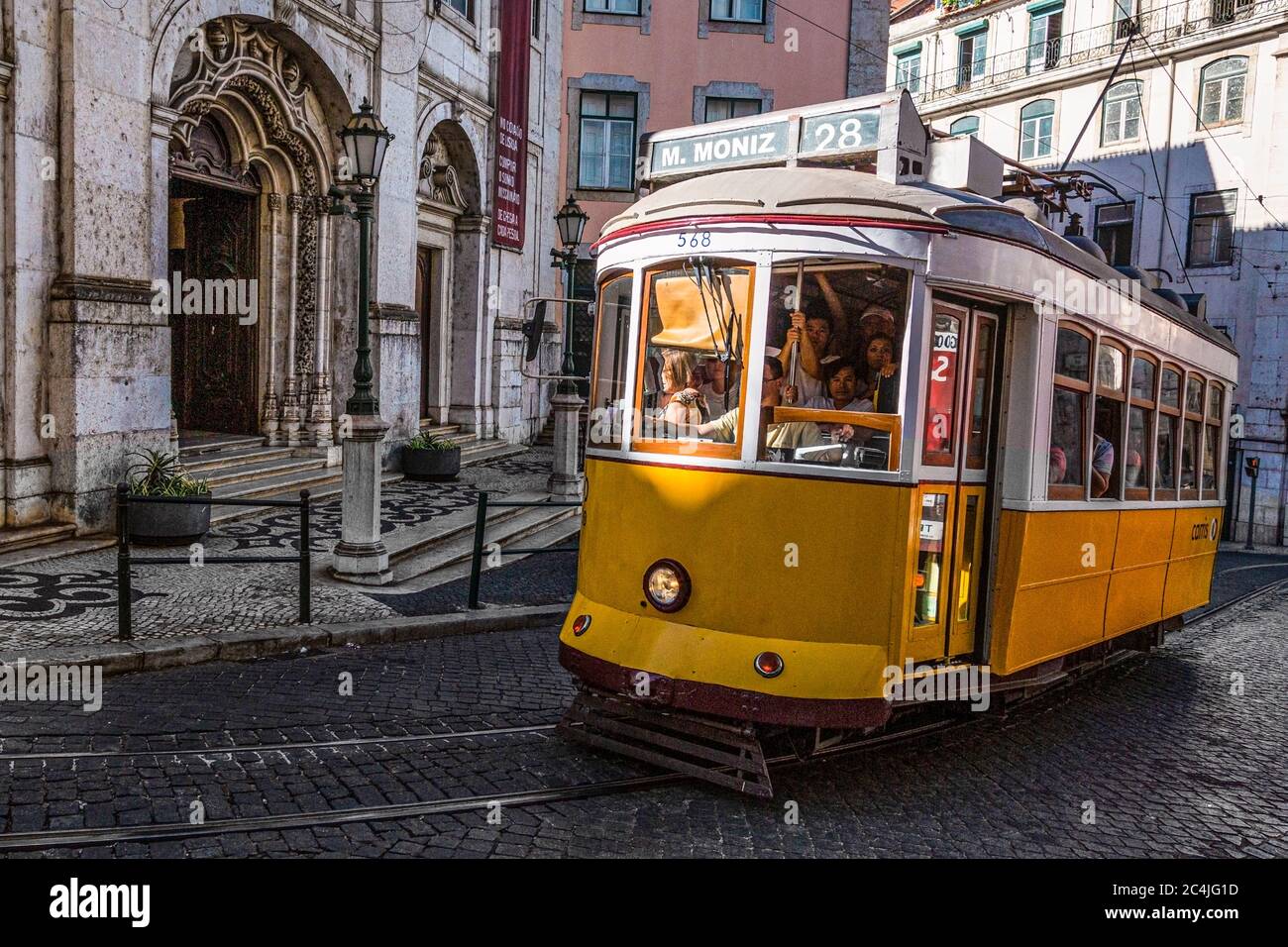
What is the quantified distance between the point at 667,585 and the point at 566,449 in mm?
9504

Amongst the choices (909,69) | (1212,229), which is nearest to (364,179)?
(1212,229)

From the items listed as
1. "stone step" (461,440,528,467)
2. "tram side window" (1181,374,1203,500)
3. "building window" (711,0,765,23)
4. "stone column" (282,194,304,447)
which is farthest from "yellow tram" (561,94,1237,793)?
Result: "building window" (711,0,765,23)

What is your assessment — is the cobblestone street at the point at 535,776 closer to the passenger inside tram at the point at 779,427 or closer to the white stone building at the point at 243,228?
the passenger inside tram at the point at 779,427

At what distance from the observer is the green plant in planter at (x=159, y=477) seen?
403 inches

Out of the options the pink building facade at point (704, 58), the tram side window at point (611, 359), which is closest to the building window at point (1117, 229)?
the pink building facade at point (704, 58)

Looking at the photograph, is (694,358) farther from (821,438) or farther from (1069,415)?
(1069,415)

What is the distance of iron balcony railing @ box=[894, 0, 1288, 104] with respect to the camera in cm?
2925

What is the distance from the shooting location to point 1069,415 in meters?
6.31

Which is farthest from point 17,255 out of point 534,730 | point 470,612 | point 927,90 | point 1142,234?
point 927,90

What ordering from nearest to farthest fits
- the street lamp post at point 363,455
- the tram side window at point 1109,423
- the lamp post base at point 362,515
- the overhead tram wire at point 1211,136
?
1. the tram side window at point 1109,423
2. the street lamp post at point 363,455
3. the lamp post base at point 362,515
4. the overhead tram wire at point 1211,136

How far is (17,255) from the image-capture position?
973 centimetres

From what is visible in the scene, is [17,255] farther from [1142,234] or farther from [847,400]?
[1142,234]

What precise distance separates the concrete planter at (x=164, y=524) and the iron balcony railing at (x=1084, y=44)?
78.6 ft
